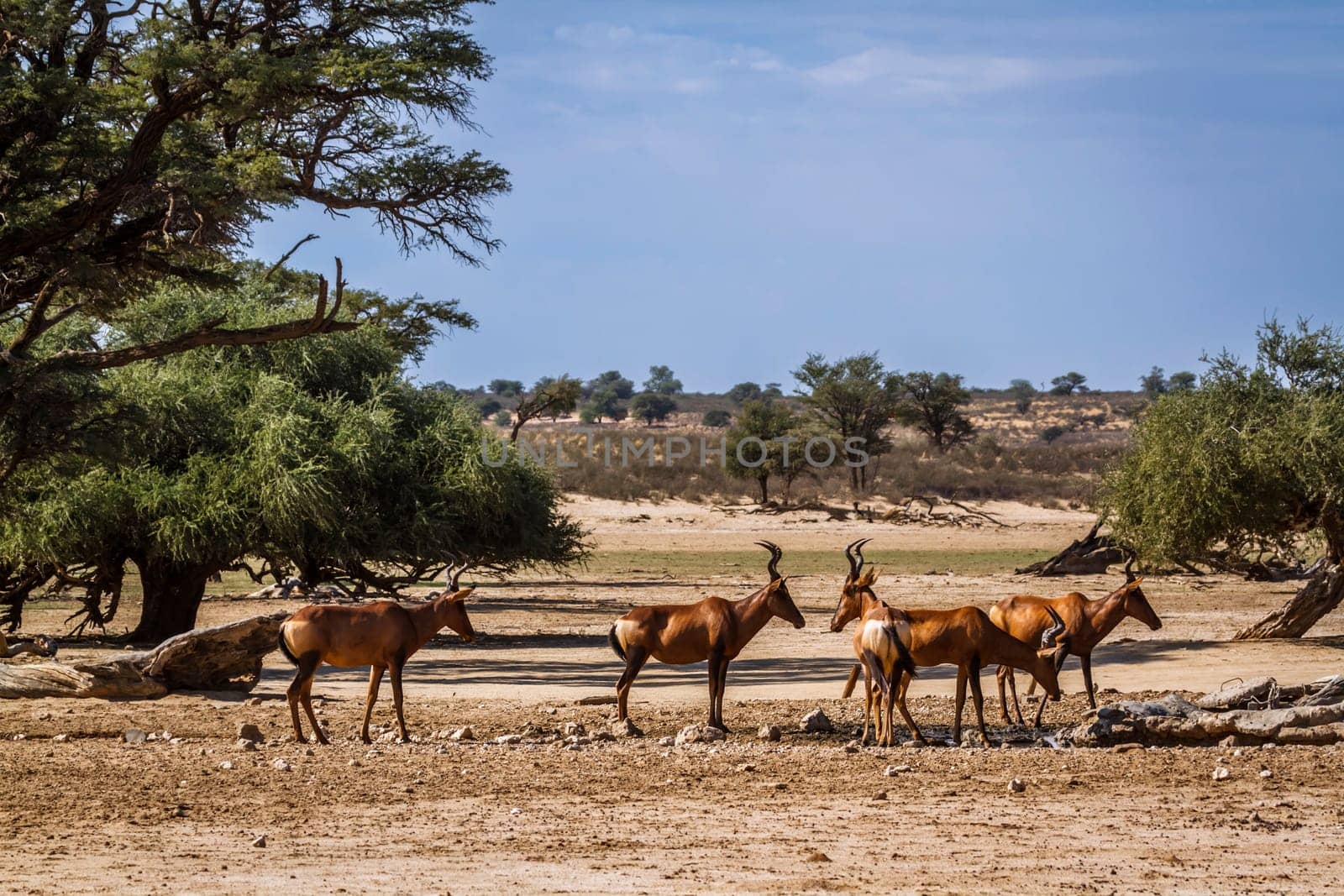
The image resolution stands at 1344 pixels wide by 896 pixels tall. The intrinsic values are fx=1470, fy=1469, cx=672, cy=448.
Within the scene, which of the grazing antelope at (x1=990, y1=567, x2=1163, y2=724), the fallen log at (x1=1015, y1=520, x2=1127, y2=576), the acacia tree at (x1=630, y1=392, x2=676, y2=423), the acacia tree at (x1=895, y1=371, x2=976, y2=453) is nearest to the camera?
the grazing antelope at (x1=990, y1=567, x2=1163, y2=724)

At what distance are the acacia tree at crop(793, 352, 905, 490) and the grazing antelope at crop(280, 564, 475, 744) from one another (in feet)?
173

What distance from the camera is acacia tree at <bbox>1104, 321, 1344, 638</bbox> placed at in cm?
2048

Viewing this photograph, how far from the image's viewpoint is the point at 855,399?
219ft

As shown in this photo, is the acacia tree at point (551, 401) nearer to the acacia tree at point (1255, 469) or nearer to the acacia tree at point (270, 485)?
the acacia tree at point (270, 485)

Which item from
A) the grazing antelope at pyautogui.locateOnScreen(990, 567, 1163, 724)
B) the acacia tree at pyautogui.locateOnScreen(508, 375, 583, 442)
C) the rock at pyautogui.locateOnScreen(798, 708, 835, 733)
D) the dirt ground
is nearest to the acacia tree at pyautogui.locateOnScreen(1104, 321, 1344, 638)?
the dirt ground

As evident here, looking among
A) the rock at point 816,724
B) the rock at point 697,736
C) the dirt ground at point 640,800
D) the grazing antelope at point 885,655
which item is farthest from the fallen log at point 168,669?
the grazing antelope at point 885,655

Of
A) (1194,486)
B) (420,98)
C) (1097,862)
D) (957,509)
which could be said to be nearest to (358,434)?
(420,98)

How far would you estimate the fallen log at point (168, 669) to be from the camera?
15227 millimetres

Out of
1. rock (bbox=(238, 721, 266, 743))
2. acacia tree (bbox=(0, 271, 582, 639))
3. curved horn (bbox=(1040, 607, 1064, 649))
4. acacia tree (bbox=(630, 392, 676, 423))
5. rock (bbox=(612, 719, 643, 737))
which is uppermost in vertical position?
acacia tree (bbox=(630, 392, 676, 423))

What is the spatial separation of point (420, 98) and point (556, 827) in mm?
12870

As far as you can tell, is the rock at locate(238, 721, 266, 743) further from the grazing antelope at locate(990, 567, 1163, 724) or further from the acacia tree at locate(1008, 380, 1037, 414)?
the acacia tree at locate(1008, 380, 1037, 414)

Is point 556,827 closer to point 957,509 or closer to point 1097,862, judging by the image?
point 1097,862

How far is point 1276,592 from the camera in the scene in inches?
1212

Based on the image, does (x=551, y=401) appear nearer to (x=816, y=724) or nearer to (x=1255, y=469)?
(x=1255, y=469)
